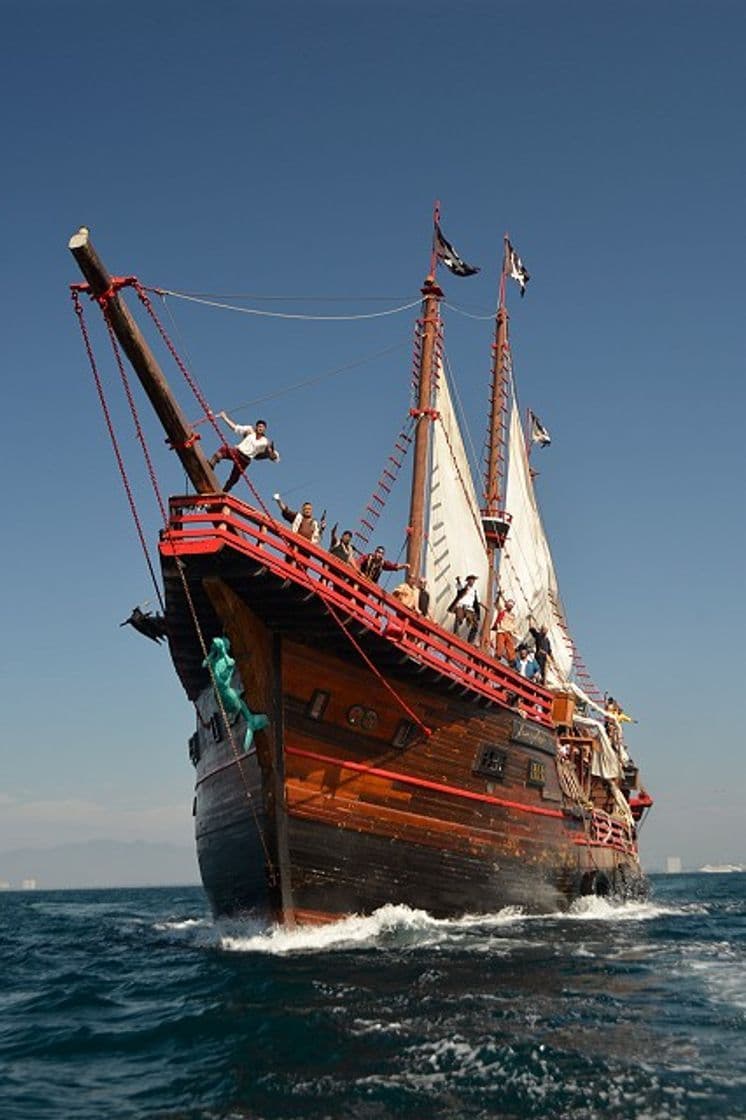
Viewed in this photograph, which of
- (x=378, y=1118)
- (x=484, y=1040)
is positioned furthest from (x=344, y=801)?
(x=378, y=1118)

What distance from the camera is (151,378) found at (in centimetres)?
1480

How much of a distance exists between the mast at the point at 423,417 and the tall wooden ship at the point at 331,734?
5.50 m

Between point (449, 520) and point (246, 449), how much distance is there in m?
12.1

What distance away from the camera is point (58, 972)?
53.0 ft

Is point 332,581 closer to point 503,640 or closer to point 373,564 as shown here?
point 373,564

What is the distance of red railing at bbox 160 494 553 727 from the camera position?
47.3 feet

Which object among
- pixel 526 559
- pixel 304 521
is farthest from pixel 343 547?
pixel 526 559

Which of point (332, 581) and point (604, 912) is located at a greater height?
point (332, 581)

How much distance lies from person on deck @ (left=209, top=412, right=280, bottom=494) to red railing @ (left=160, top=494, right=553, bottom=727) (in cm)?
112

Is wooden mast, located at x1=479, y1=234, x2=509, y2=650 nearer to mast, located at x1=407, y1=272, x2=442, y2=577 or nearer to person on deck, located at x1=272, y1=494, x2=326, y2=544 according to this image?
mast, located at x1=407, y1=272, x2=442, y2=577

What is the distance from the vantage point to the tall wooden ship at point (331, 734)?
15.0 metres

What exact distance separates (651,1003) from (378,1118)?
18.0ft

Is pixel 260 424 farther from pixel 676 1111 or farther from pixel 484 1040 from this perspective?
pixel 676 1111

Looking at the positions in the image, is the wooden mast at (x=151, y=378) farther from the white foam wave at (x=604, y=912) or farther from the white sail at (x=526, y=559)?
the white sail at (x=526, y=559)
